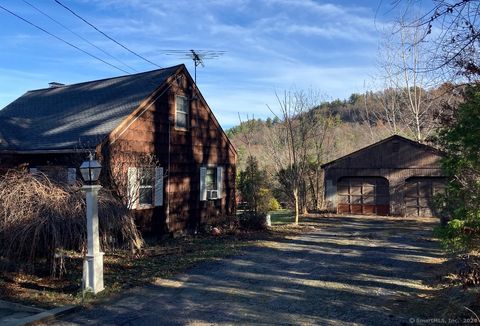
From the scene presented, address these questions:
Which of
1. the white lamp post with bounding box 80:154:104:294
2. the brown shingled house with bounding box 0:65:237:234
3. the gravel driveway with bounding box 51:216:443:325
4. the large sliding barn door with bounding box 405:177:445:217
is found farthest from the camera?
the large sliding barn door with bounding box 405:177:445:217

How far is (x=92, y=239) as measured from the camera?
802 centimetres

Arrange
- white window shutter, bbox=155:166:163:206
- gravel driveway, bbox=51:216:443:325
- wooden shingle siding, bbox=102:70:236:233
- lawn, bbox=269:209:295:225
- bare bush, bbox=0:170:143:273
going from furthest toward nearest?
lawn, bbox=269:209:295:225
white window shutter, bbox=155:166:163:206
wooden shingle siding, bbox=102:70:236:233
bare bush, bbox=0:170:143:273
gravel driveway, bbox=51:216:443:325

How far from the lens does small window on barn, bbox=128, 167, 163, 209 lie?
12.8 m

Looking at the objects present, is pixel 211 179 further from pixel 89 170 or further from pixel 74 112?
pixel 89 170

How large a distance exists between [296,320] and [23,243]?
5.35 m

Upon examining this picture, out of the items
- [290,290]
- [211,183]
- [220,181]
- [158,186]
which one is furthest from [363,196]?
[290,290]

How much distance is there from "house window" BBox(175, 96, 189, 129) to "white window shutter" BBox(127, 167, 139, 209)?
11.4ft

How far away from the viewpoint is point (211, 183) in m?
18.4

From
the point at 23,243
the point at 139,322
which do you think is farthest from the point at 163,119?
the point at 139,322

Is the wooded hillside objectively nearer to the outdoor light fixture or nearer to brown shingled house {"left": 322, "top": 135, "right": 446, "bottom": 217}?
brown shingled house {"left": 322, "top": 135, "right": 446, "bottom": 217}

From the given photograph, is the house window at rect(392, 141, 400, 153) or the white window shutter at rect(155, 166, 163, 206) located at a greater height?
the house window at rect(392, 141, 400, 153)

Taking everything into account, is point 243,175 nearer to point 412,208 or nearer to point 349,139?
point 412,208

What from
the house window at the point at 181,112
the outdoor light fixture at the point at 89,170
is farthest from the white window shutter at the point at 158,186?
the outdoor light fixture at the point at 89,170

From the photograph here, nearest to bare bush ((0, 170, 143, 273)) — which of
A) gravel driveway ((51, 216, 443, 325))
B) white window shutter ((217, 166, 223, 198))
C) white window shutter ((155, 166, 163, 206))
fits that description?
gravel driveway ((51, 216, 443, 325))
